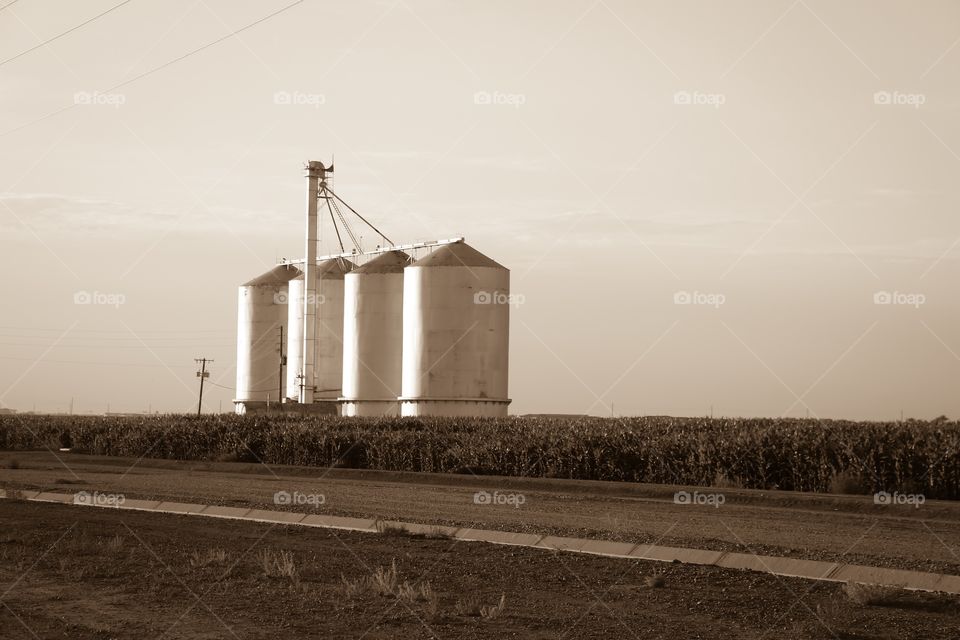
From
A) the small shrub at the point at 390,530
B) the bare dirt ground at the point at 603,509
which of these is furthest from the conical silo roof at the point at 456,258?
the small shrub at the point at 390,530

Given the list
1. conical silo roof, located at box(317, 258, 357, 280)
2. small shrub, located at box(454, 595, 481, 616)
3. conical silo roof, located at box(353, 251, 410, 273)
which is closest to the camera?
small shrub, located at box(454, 595, 481, 616)

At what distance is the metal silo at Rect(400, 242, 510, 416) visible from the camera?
47.4 meters

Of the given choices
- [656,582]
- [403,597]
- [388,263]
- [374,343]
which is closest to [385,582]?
[403,597]

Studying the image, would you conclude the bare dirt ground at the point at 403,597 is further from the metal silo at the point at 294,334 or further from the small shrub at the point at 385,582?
the metal silo at the point at 294,334

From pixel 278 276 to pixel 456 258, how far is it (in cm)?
1934

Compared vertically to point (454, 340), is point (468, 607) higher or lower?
lower

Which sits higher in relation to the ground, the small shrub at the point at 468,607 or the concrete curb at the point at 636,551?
the concrete curb at the point at 636,551

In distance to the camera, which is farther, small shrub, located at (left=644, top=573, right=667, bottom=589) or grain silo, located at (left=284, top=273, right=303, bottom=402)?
grain silo, located at (left=284, top=273, right=303, bottom=402)

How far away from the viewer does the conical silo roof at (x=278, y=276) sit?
209 ft

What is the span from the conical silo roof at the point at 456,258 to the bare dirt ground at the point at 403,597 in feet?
118

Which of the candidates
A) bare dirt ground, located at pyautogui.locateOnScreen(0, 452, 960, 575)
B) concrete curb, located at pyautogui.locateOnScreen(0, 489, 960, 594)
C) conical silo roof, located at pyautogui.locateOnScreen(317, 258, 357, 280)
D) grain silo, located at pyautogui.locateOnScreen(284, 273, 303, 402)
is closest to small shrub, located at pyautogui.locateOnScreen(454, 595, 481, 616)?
concrete curb, located at pyautogui.locateOnScreen(0, 489, 960, 594)

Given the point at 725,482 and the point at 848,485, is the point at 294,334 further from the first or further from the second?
the point at 848,485

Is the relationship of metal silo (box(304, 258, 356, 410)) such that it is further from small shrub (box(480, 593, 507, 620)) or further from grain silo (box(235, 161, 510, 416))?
small shrub (box(480, 593, 507, 620))

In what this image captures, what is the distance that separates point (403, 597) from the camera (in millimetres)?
9117
